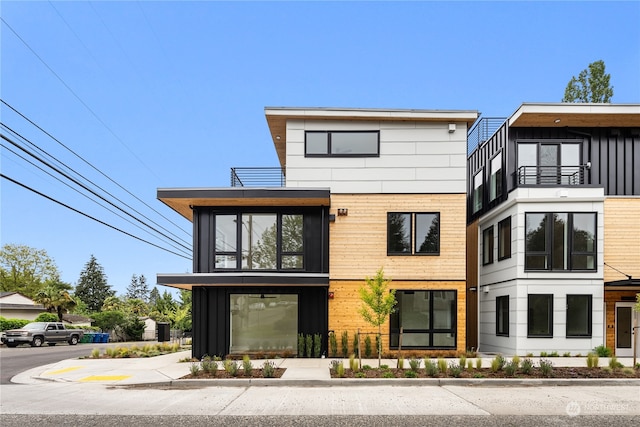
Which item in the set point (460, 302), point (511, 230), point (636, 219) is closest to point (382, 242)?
point (460, 302)

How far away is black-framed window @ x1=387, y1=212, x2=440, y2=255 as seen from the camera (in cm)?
1788

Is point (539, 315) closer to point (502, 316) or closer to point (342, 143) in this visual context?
point (502, 316)

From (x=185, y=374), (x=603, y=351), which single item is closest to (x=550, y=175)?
(x=603, y=351)

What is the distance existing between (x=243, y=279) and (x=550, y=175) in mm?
11918

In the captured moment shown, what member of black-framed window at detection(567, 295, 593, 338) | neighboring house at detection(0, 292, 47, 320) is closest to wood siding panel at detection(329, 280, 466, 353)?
black-framed window at detection(567, 295, 593, 338)

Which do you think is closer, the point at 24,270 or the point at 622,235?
the point at 622,235

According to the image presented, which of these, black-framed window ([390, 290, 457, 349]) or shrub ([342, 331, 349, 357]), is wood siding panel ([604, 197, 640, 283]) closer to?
black-framed window ([390, 290, 457, 349])

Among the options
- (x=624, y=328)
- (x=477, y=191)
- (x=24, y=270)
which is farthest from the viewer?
(x=24, y=270)

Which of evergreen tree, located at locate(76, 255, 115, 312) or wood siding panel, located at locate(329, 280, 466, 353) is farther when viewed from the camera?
evergreen tree, located at locate(76, 255, 115, 312)

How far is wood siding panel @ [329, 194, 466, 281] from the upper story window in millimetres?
3751

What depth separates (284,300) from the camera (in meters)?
17.6

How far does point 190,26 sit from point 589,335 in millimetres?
18133

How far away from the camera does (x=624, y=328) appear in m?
18.6

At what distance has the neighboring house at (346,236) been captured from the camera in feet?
57.4
